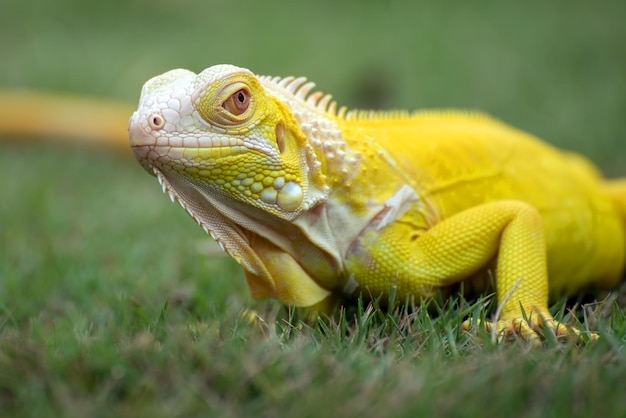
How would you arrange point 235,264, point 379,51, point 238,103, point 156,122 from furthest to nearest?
point 379,51
point 235,264
point 238,103
point 156,122

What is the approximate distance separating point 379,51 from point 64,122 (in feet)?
17.3

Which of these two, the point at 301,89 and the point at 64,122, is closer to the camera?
the point at 301,89

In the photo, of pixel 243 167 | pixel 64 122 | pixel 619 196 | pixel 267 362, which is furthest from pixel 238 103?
pixel 64 122

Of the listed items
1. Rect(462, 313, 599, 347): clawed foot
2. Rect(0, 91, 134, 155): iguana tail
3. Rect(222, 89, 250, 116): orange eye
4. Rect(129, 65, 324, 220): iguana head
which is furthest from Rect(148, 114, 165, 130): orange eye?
Rect(0, 91, 134, 155): iguana tail

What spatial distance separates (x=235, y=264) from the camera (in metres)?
6.18

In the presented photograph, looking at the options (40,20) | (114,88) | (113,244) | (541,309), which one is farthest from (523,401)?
(40,20)

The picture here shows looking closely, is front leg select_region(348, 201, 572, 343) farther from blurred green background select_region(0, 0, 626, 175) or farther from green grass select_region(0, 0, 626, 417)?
blurred green background select_region(0, 0, 626, 175)

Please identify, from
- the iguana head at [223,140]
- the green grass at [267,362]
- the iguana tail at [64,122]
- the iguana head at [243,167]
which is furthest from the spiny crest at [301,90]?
the iguana tail at [64,122]

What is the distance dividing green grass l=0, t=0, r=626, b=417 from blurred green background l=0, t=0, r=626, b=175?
0.04 m

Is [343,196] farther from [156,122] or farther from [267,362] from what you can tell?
[267,362]

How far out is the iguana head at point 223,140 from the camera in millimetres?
3814

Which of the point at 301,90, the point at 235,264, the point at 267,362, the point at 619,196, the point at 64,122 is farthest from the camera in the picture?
the point at 64,122

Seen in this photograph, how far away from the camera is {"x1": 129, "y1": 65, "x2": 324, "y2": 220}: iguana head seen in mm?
3814

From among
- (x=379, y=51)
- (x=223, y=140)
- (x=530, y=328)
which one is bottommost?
(x=530, y=328)
